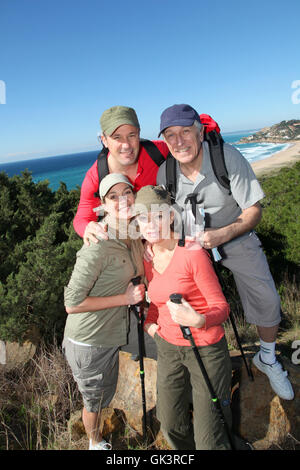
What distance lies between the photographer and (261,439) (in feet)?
9.86

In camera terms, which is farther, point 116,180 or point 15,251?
point 15,251

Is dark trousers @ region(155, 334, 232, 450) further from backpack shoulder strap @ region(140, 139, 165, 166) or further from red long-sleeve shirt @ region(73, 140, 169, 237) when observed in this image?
backpack shoulder strap @ region(140, 139, 165, 166)

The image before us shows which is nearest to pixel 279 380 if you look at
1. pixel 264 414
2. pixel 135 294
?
pixel 264 414

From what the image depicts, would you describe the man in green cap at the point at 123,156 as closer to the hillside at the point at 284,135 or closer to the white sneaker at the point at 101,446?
the white sneaker at the point at 101,446

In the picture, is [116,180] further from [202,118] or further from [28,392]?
[28,392]

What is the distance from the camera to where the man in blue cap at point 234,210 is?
283cm

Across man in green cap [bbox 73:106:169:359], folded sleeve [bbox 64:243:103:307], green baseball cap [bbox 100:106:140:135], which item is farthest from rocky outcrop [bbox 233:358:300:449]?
green baseball cap [bbox 100:106:140:135]

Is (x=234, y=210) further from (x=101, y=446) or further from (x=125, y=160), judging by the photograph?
(x=101, y=446)

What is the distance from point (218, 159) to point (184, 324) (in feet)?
5.12

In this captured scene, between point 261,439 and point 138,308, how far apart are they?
1799 mm

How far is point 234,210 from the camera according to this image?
119 inches

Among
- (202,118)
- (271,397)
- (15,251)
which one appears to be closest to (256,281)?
(271,397)

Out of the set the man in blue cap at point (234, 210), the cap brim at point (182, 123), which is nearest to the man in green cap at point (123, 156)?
the man in blue cap at point (234, 210)

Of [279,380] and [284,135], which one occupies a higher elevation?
[284,135]
